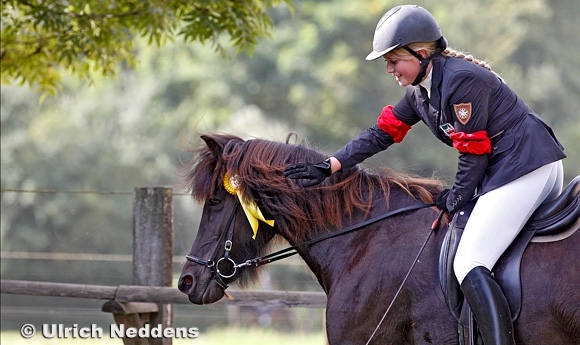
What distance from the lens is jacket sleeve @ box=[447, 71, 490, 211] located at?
11.5ft

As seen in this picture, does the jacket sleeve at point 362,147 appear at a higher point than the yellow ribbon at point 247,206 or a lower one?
higher

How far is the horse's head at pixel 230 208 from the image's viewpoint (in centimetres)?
403

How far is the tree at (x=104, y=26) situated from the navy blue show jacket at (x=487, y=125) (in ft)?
10.6

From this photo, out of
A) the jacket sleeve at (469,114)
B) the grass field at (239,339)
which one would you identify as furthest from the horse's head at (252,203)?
the grass field at (239,339)

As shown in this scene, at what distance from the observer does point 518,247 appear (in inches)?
139

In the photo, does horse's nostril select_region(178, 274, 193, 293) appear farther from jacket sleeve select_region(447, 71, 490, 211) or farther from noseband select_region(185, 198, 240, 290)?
jacket sleeve select_region(447, 71, 490, 211)

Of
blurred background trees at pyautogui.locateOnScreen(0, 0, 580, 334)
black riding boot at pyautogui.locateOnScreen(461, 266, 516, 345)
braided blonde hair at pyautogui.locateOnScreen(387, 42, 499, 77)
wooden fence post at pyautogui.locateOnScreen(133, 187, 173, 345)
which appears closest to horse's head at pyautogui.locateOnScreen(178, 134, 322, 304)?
braided blonde hair at pyautogui.locateOnScreen(387, 42, 499, 77)

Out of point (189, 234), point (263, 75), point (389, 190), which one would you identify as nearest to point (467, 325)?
point (389, 190)

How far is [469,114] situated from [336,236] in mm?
942

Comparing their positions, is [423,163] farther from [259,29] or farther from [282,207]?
[282,207]

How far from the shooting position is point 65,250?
884cm

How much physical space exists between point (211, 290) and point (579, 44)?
20860 millimetres

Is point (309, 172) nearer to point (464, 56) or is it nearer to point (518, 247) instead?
point (464, 56)

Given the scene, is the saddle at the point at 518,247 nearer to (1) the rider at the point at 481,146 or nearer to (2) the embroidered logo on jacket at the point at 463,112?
(1) the rider at the point at 481,146
